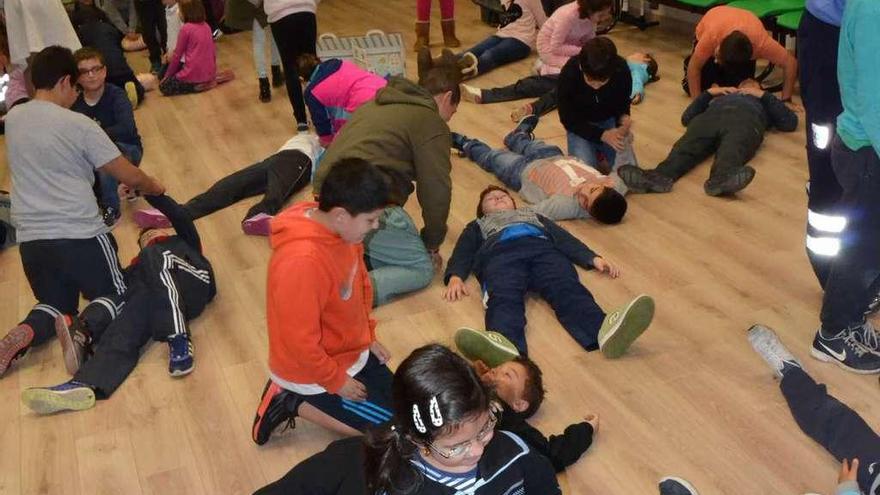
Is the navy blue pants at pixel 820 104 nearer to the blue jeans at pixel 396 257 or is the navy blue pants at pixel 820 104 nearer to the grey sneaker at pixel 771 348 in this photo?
the grey sneaker at pixel 771 348

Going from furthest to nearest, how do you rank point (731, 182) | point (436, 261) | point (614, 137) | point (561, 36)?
point (561, 36) → point (614, 137) → point (731, 182) → point (436, 261)

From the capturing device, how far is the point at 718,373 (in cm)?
315

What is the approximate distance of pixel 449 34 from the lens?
7520 mm

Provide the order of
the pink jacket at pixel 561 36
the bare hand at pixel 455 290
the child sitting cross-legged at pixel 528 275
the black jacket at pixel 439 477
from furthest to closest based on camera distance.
Answer: the pink jacket at pixel 561 36, the bare hand at pixel 455 290, the child sitting cross-legged at pixel 528 275, the black jacket at pixel 439 477

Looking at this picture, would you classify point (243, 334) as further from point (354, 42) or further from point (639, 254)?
point (354, 42)

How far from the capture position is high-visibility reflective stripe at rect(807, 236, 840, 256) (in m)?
3.27

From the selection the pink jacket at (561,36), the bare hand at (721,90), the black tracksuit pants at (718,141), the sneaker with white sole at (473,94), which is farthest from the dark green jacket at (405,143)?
the pink jacket at (561,36)

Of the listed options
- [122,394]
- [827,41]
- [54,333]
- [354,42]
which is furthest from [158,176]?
[827,41]

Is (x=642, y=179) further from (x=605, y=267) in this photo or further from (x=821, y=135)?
(x=821, y=135)

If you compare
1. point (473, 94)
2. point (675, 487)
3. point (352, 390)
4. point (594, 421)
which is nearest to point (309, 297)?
point (352, 390)

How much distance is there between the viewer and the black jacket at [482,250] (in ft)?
12.4

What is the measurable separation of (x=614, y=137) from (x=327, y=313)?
7.73 ft

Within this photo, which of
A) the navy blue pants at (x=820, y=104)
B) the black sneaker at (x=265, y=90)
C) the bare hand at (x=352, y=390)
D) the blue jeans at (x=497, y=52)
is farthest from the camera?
the blue jeans at (x=497, y=52)

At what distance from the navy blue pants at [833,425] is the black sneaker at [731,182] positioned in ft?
4.87
